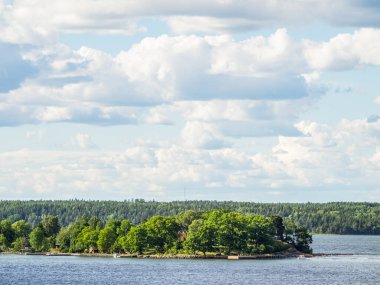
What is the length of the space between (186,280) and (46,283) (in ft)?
75.5

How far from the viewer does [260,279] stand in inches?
6299

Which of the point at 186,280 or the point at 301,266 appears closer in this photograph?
the point at 186,280

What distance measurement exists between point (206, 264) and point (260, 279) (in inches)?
1593

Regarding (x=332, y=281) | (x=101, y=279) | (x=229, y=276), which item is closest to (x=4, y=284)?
(x=101, y=279)

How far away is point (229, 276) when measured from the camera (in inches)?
6560

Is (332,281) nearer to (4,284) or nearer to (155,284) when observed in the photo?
(155,284)

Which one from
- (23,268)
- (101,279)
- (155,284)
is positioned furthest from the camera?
(23,268)

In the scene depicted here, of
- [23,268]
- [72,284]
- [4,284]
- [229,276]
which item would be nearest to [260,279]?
[229,276]

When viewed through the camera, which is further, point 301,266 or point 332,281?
point 301,266

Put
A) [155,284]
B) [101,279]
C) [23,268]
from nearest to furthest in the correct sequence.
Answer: [155,284] → [101,279] → [23,268]

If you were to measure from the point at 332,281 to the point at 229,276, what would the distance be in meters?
19.3

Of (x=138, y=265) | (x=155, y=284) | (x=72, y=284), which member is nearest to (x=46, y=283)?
(x=72, y=284)

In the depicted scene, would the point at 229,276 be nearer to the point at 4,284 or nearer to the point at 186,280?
the point at 186,280

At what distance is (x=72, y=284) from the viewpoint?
152m
